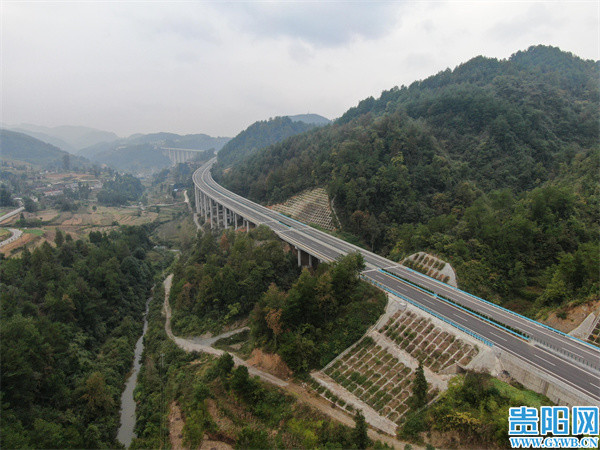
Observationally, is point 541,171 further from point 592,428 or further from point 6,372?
point 6,372

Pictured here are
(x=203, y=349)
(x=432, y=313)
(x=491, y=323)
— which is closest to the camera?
(x=491, y=323)

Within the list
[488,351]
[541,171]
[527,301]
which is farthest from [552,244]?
[541,171]

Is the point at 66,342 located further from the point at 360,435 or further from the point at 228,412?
the point at 360,435

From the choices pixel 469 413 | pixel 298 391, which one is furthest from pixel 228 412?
pixel 469 413

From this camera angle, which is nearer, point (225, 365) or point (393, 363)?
point (393, 363)

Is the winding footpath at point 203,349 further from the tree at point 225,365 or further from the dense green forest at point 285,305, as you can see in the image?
the tree at point 225,365

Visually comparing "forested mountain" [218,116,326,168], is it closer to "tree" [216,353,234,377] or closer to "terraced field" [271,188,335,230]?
"terraced field" [271,188,335,230]
